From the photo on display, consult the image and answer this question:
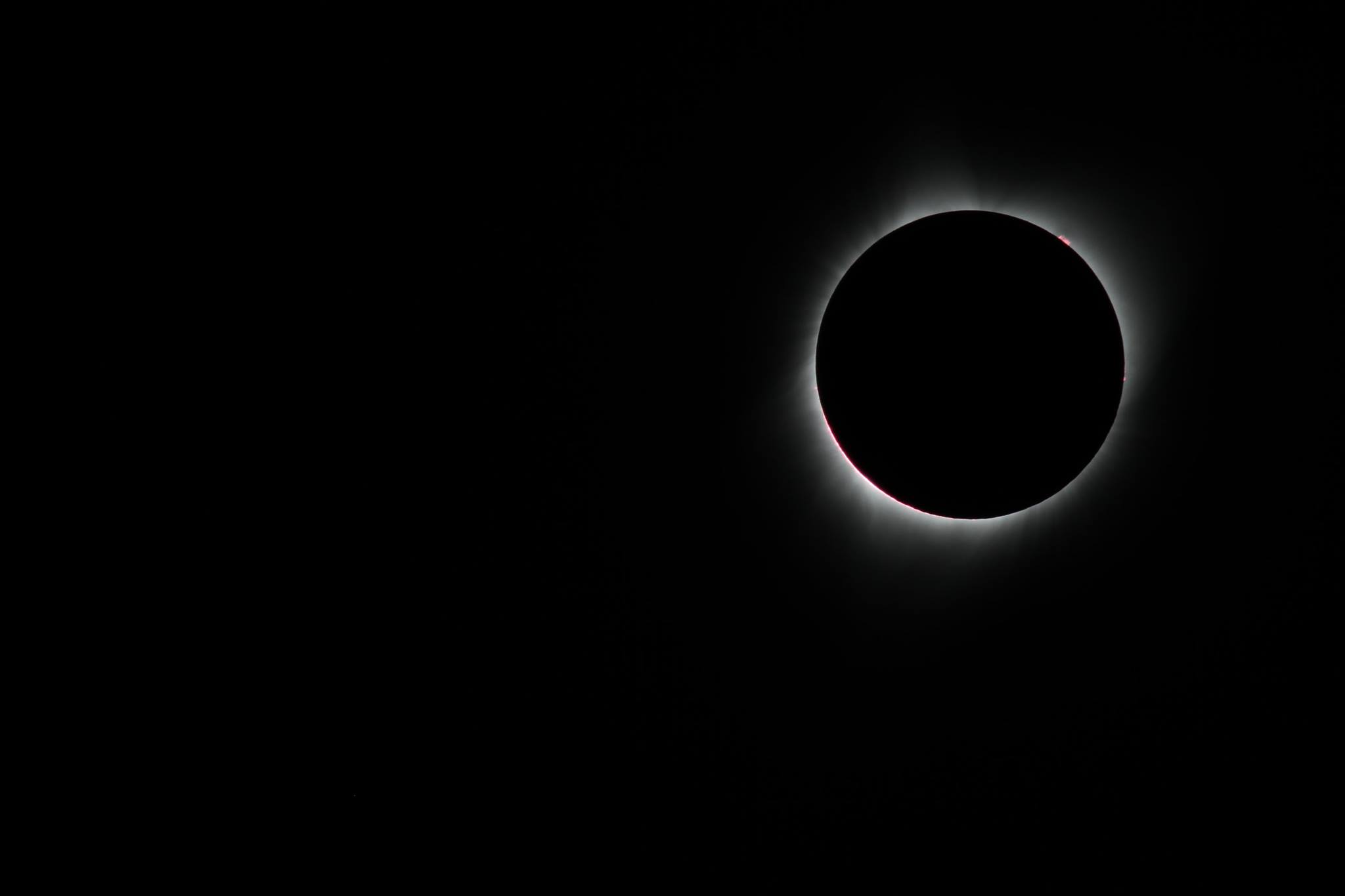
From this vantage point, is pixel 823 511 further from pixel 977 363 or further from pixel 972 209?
pixel 972 209

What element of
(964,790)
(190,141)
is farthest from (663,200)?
(964,790)

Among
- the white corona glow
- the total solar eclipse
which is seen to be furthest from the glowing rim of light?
the total solar eclipse

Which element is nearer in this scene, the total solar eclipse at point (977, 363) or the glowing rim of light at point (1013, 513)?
the total solar eclipse at point (977, 363)

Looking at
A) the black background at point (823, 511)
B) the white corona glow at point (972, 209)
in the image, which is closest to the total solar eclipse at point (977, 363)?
the white corona glow at point (972, 209)

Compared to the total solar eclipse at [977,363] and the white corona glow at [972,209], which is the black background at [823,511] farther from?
the total solar eclipse at [977,363]

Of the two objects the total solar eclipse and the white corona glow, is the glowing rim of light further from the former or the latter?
the total solar eclipse
